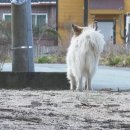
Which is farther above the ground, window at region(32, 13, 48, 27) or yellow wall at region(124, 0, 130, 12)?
yellow wall at region(124, 0, 130, 12)

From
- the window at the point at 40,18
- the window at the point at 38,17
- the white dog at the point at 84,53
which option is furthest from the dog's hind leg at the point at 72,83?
the window at the point at 38,17

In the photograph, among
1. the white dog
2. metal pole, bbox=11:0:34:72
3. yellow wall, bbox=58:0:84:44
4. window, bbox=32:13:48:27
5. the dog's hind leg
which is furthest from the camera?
window, bbox=32:13:48:27

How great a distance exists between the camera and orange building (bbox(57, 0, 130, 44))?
1698 inches

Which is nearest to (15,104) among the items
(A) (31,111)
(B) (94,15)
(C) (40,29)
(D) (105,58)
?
(A) (31,111)

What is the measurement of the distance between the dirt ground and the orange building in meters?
31.9

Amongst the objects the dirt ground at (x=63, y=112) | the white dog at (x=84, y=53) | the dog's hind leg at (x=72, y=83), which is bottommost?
the dog's hind leg at (x=72, y=83)

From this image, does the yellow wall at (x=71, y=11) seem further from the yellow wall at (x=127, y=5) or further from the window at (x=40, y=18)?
the yellow wall at (x=127, y=5)

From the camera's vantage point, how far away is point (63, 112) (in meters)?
8.66

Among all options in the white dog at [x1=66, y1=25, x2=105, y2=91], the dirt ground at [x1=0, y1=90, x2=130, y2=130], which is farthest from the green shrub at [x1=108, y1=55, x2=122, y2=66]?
the dirt ground at [x1=0, y1=90, x2=130, y2=130]

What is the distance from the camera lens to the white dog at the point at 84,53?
41.9 ft

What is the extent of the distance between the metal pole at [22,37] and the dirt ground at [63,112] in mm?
3665

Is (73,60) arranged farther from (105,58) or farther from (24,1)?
(105,58)

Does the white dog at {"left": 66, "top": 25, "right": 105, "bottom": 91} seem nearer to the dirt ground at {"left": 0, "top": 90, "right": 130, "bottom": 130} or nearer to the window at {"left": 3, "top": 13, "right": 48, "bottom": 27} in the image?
the dirt ground at {"left": 0, "top": 90, "right": 130, "bottom": 130}

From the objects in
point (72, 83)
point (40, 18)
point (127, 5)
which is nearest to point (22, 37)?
point (72, 83)
